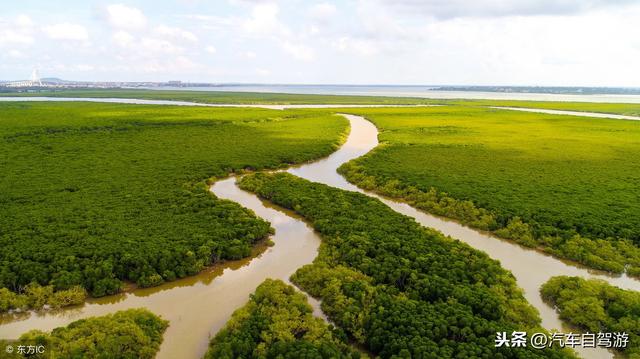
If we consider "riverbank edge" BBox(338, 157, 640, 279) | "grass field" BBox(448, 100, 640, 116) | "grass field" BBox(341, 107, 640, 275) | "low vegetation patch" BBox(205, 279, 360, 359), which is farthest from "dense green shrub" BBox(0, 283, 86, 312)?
"grass field" BBox(448, 100, 640, 116)

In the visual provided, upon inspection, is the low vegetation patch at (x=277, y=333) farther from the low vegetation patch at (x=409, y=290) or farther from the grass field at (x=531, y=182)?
the grass field at (x=531, y=182)

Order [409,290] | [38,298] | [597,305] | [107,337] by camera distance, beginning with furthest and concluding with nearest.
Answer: [409,290] < [38,298] < [597,305] < [107,337]

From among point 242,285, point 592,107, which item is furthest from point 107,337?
point 592,107

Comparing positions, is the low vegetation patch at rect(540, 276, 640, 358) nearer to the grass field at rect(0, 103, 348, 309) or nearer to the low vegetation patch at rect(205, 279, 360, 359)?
the low vegetation patch at rect(205, 279, 360, 359)

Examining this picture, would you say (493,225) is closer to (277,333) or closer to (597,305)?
(597,305)

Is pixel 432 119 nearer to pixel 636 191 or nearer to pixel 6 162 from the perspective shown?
pixel 636 191

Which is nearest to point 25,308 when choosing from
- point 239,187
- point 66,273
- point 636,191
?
point 66,273
